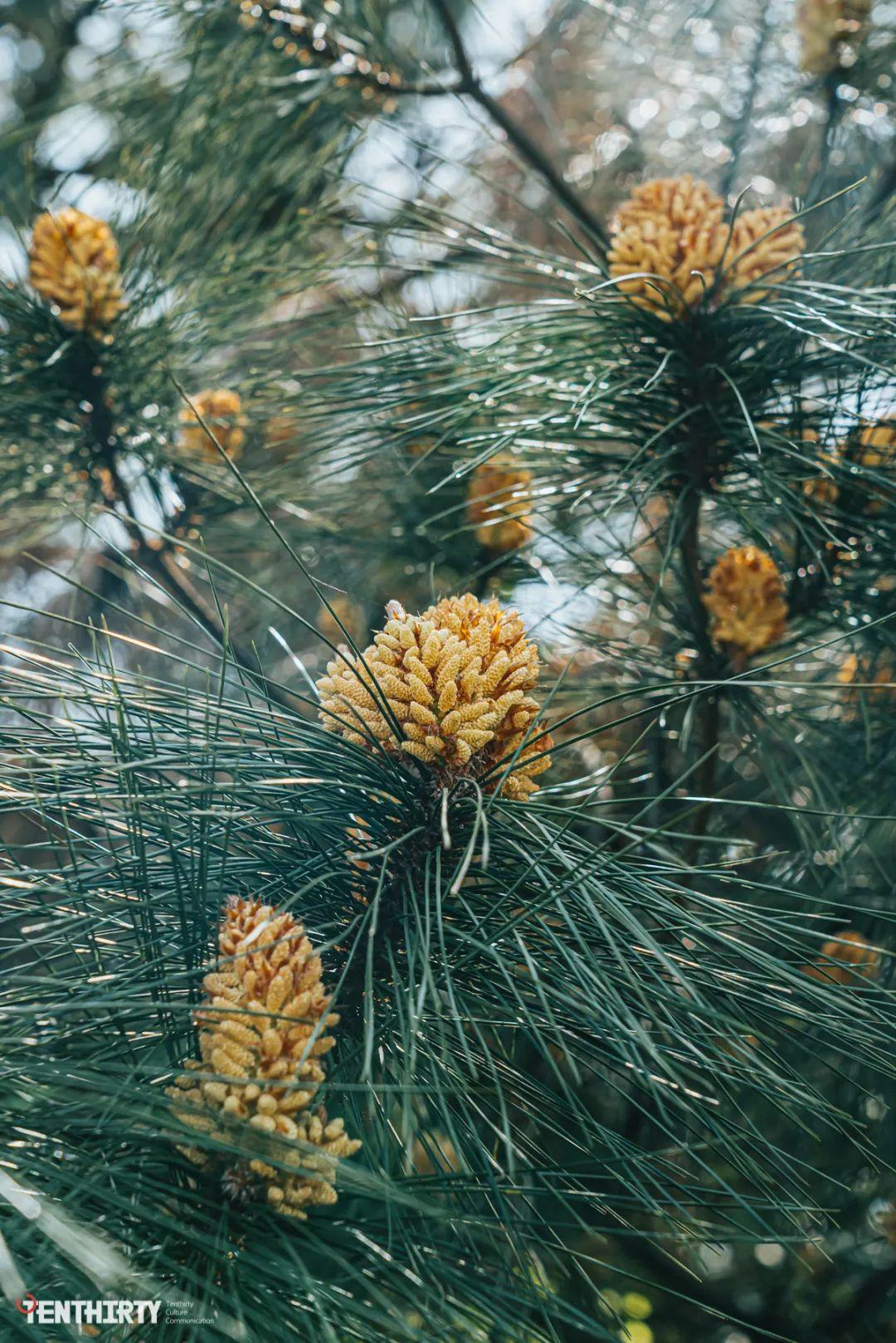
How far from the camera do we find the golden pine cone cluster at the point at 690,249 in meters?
0.70

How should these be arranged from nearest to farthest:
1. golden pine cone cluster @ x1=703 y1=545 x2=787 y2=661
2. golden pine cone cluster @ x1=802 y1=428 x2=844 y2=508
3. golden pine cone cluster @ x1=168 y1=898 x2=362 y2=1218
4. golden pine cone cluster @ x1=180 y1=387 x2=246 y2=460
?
golden pine cone cluster @ x1=168 y1=898 x2=362 y2=1218 → golden pine cone cluster @ x1=802 y1=428 x2=844 y2=508 → golden pine cone cluster @ x1=703 y1=545 x2=787 y2=661 → golden pine cone cluster @ x1=180 y1=387 x2=246 y2=460

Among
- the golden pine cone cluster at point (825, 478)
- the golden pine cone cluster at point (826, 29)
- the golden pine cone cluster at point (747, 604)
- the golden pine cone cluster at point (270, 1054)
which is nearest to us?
the golden pine cone cluster at point (270, 1054)

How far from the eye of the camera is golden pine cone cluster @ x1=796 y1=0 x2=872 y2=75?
119cm

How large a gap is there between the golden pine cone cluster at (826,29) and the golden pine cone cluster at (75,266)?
0.80 m

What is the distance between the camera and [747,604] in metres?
0.82

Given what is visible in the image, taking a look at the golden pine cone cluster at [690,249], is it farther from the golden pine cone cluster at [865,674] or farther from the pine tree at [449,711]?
the golden pine cone cluster at [865,674]

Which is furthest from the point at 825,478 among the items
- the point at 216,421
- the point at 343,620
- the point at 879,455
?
the point at 343,620

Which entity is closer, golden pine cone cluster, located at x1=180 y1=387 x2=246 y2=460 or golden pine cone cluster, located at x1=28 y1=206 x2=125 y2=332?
golden pine cone cluster, located at x1=28 y1=206 x2=125 y2=332

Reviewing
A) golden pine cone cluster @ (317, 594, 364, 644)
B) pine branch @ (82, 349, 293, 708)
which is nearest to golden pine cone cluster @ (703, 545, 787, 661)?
pine branch @ (82, 349, 293, 708)

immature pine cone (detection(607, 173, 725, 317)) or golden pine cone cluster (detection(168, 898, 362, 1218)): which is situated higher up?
immature pine cone (detection(607, 173, 725, 317))

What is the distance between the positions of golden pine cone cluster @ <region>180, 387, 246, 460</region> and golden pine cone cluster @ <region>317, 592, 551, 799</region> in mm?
499

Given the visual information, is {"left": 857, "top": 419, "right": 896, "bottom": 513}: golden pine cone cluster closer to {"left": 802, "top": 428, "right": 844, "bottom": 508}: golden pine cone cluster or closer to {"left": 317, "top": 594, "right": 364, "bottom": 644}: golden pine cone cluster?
{"left": 802, "top": 428, "right": 844, "bottom": 508}: golden pine cone cluster

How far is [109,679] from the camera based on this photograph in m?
0.45

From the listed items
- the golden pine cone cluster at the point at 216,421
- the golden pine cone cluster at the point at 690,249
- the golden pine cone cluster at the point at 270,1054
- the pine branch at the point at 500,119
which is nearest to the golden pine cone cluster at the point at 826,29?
the pine branch at the point at 500,119
